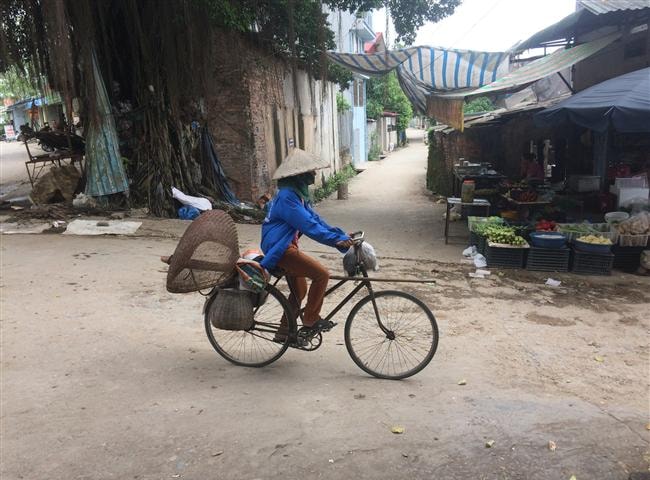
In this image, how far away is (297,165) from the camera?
362 centimetres

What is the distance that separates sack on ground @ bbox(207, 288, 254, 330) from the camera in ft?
11.9

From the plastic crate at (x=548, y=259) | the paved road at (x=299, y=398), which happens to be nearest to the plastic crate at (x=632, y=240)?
the plastic crate at (x=548, y=259)

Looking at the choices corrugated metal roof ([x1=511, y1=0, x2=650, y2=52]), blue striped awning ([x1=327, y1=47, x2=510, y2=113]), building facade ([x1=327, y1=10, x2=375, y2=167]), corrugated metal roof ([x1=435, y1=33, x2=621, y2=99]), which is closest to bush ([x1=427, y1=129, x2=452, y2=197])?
blue striped awning ([x1=327, y1=47, x2=510, y2=113])

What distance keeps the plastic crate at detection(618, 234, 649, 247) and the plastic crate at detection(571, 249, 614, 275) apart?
38 centimetres

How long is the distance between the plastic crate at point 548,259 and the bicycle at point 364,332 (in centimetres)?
444

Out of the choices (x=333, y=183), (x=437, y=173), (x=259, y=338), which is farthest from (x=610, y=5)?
(x=333, y=183)

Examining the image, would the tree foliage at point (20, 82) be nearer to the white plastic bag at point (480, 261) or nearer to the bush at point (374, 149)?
the white plastic bag at point (480, 261)

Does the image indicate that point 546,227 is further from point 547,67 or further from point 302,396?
point 302,396

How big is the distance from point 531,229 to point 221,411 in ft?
21.5

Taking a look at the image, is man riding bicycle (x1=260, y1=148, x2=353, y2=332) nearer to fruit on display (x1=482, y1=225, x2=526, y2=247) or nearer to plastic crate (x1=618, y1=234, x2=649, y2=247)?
fruit on display (x1=482, y1=225, x2=526, y2=247)

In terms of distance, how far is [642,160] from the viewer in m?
10.0

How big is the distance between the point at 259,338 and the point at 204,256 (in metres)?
0.91

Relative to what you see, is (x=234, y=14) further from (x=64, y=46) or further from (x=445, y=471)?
(x=445, y=471)

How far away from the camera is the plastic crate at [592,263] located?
7.31 meters
